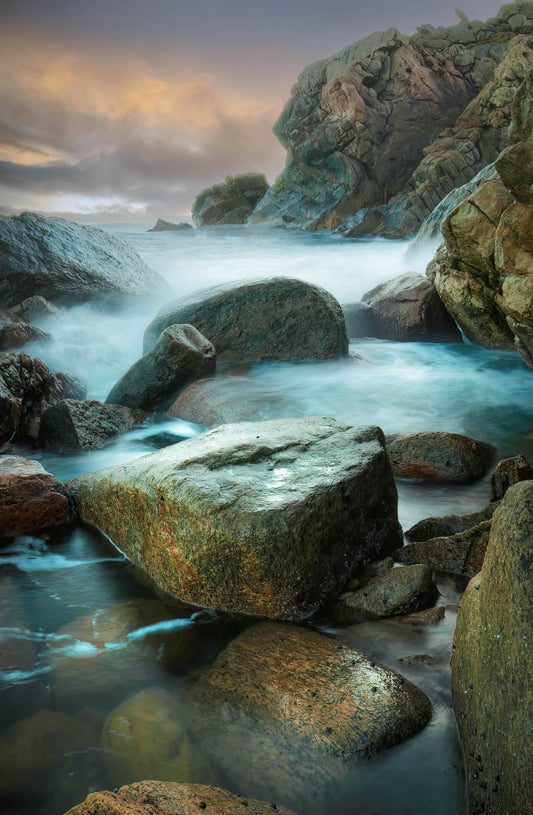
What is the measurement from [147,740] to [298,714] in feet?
1.97

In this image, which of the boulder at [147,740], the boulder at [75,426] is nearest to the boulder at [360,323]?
the boulder at [75,426]

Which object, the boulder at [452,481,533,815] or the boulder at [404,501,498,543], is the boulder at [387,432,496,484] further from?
the boulder at [452,481,533,815]

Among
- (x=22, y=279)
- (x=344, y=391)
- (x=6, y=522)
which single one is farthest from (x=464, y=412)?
(x=22, y=279)

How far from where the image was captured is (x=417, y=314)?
1024 centimetres

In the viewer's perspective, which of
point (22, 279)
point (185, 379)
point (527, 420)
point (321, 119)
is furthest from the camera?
point (321, 119)

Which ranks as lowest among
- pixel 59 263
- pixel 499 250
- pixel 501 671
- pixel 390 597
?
pixel 390 597

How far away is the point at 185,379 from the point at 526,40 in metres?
37.6

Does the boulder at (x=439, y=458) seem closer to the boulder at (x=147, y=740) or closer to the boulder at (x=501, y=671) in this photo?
the boulder at (x=501, y=671)

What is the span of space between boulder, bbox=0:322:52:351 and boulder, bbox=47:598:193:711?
21.9 feet

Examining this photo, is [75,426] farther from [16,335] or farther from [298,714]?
[298,714]

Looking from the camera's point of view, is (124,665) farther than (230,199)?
No

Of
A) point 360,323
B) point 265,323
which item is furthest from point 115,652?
point 360,323

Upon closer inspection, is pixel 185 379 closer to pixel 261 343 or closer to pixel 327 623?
pixel 261 343

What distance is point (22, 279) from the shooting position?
9.69 metres
